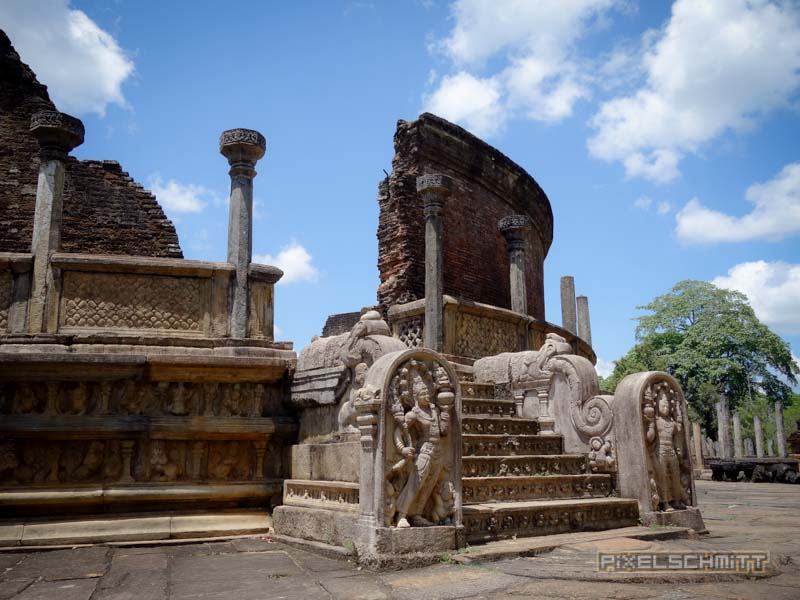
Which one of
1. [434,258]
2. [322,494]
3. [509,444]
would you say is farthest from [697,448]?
[322,494]

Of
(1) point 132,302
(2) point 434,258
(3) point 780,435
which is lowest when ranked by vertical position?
(3) point 780,435

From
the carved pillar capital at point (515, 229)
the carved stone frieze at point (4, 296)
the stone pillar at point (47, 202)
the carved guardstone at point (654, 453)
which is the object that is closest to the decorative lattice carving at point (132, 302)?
the stone pillar at point (47, 202)

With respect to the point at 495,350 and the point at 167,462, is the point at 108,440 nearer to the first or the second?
the point at 167,462

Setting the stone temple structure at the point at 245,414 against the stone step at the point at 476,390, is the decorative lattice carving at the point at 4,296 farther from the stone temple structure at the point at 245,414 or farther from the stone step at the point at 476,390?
the stone step at the point at 476,390

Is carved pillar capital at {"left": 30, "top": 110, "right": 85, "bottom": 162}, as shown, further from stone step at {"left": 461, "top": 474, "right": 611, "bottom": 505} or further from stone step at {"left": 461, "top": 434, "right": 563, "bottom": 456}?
stone step at {"left": 461, "top": 474, "right": 611, "bottom": 505}

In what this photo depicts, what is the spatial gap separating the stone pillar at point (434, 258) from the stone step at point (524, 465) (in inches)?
112

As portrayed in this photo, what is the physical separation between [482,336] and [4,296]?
594 cm

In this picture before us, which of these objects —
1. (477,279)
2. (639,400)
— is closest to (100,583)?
(639,400)

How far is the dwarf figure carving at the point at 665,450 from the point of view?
6.17 meters

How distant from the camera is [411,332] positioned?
32.5 feet

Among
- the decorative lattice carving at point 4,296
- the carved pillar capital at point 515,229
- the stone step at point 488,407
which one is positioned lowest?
the stone step at point 488,407

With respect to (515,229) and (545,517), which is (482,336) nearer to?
(515,229)

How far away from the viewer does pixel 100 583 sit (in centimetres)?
434

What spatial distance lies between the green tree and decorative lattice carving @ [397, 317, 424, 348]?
30.2 m
